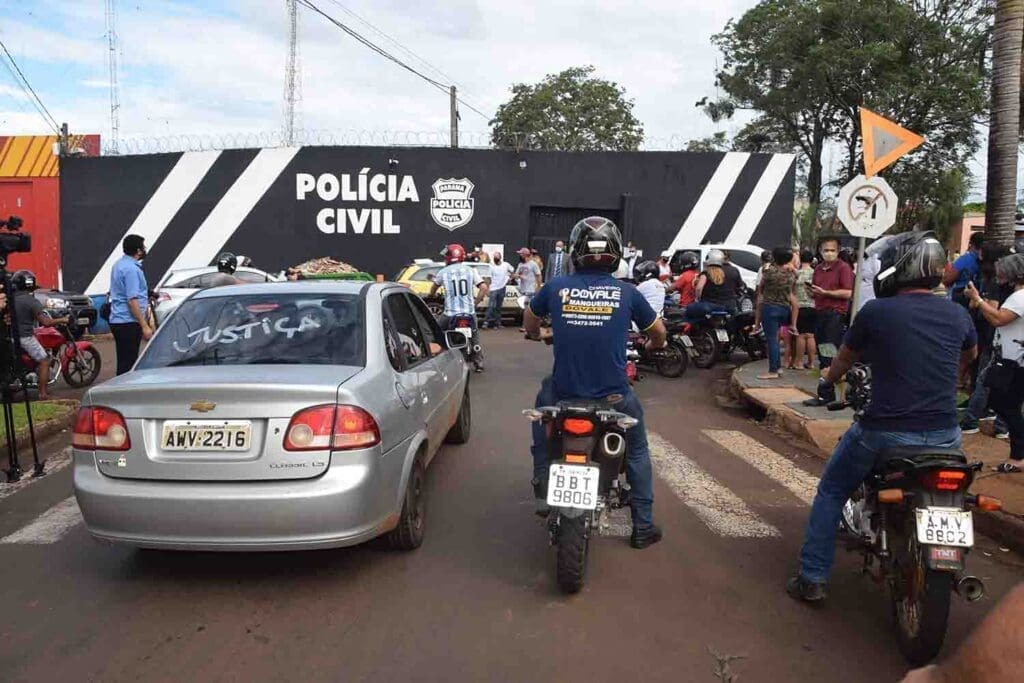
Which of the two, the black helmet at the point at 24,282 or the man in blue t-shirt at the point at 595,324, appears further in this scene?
the black helmet at the point at 24,282

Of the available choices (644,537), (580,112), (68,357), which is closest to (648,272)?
(644,537)

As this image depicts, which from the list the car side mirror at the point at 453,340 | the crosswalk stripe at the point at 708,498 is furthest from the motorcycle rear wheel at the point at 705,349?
the car side mirror at the point at 453,340

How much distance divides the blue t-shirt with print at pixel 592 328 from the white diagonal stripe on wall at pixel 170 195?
19673 mm

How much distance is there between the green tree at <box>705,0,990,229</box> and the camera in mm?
27859

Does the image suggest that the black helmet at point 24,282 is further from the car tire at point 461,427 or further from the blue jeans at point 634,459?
the blue jeans at point 634,459

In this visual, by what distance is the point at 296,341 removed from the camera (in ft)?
14.6

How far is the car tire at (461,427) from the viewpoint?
693cm

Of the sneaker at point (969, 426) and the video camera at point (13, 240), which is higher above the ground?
the video camera at point (13, 240)

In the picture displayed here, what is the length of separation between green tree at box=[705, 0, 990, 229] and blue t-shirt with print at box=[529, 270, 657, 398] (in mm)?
24855

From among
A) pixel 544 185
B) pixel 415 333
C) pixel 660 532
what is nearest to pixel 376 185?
pixel 544 185

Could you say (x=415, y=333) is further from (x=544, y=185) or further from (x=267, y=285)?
(x=544, y=185)

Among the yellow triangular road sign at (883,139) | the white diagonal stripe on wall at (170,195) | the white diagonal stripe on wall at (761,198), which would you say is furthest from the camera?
the white diagonal stripe on wall at (761,198)

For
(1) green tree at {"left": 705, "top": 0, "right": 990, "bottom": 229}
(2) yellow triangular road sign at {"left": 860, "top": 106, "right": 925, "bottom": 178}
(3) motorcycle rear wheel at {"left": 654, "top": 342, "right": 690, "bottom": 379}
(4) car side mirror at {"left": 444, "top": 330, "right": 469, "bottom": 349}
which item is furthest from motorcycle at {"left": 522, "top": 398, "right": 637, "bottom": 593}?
(1) green tree at {"left": 705, "top": 0, "right": 990, "bottom": 229}

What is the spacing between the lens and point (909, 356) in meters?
3.55
